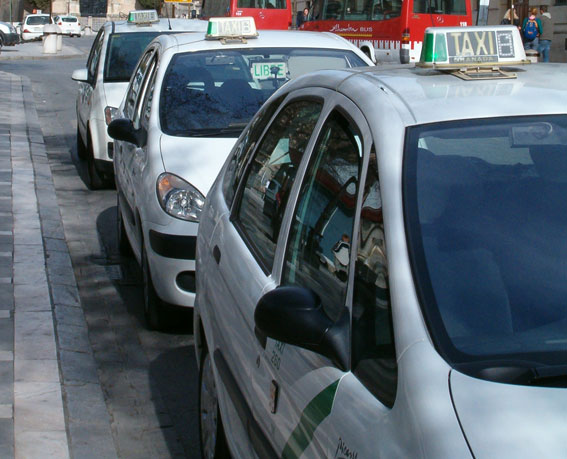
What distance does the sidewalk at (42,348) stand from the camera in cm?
432

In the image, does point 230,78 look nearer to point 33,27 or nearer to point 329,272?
point 329,272

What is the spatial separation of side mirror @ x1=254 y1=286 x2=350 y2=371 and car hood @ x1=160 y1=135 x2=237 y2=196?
3.31 meters

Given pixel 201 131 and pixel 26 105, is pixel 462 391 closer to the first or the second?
pixel 201 131

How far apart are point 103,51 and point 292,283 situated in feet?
30.5

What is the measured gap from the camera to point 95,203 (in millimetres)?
10273

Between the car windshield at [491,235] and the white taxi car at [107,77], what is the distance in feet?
26.6

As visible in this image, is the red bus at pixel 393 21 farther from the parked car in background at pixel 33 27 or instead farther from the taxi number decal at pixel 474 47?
the parked car in background at pixel 33 27

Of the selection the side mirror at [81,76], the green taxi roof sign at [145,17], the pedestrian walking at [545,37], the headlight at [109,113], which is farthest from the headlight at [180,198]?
the pedestrian walking at [545,37]

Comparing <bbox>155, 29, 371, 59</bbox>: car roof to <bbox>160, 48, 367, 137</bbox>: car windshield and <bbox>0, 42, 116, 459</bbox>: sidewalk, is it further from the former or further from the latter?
<bbox>0, 42, 116, 459</bbox>: sidewalk

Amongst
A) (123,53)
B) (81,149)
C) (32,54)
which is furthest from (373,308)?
(32,54)

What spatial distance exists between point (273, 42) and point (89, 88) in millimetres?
5145

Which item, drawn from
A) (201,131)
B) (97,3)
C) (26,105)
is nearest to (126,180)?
(201,131)

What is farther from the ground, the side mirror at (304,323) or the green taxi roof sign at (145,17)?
the green taxi roof sign at (145,17)

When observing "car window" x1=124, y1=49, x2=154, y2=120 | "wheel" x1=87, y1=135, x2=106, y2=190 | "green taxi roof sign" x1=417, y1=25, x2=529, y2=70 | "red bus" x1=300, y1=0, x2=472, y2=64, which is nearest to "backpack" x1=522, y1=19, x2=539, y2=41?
"red bus" x1=300, y1=0, x2=472, y2=64
